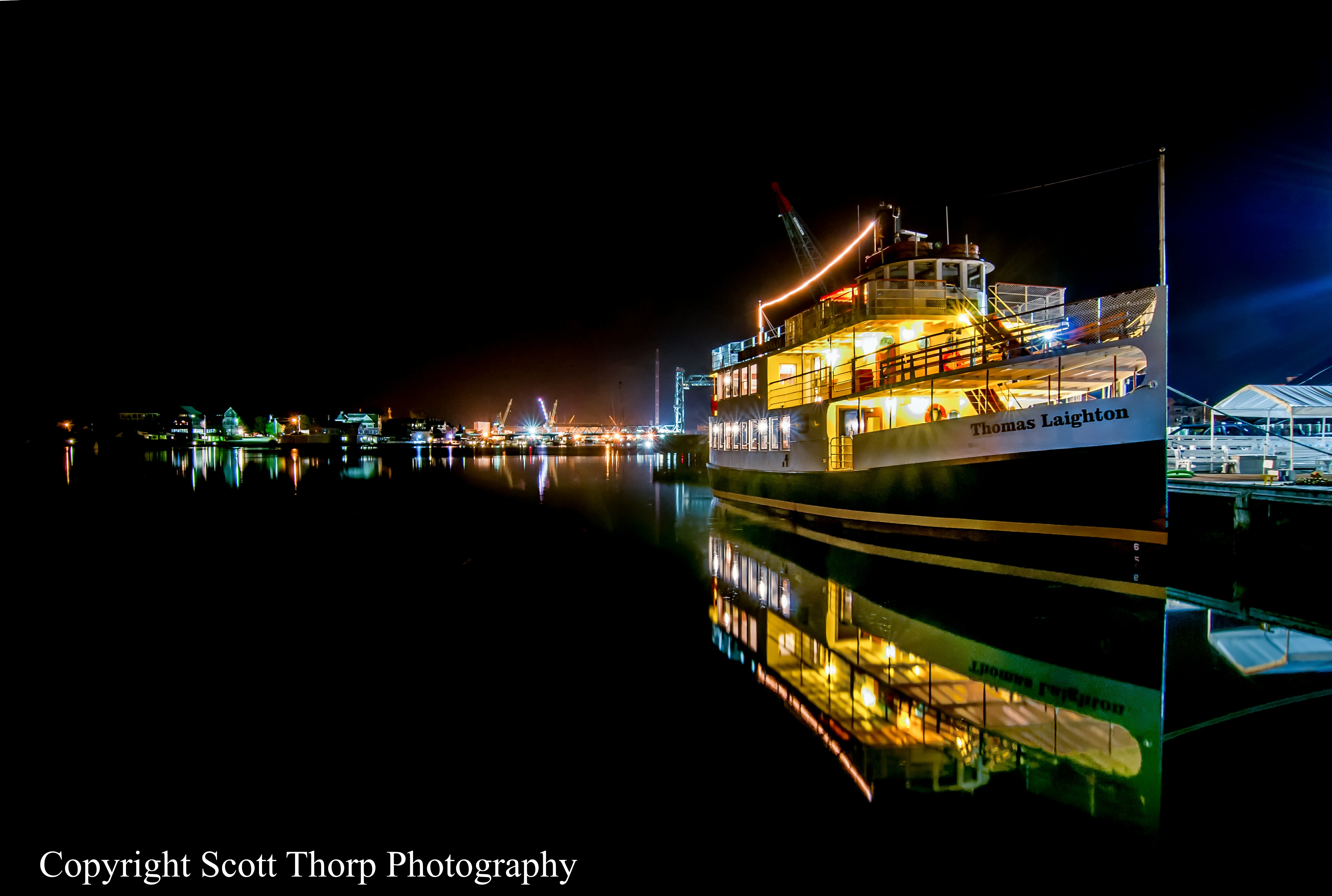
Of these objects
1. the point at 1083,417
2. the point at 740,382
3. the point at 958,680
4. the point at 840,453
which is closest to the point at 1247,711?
the point at 958,680

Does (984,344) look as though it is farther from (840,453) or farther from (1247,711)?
(1247,711)

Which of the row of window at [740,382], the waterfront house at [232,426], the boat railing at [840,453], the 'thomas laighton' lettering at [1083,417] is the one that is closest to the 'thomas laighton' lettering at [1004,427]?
the 'thomas laighton' lettering at [1083,417]

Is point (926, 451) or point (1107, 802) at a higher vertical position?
point (926, 451)

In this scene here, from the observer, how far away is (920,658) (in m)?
9.12

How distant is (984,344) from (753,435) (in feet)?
40.0

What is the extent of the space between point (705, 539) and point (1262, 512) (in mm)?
15285

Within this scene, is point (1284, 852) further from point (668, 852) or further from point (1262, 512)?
point (1262, 512)

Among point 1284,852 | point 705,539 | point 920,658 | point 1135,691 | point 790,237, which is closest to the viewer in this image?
point 1284,852

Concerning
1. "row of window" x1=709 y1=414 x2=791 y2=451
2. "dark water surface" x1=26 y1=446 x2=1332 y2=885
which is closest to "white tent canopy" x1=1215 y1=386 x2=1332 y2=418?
"dark water surface" x1=26 y1=446 x2=1332 y2=885

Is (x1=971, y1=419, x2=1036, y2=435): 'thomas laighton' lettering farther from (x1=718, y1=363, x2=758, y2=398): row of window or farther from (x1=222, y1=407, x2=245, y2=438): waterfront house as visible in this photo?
(x1=222, y1=407, x2=245, y2=438): waterfront house

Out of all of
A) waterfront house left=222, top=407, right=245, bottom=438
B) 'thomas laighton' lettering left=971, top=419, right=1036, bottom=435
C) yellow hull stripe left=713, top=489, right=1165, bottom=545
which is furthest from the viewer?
waterfront house left=222, top=407, right=245, bottom=438

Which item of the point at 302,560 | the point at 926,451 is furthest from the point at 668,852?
the point at 302,560

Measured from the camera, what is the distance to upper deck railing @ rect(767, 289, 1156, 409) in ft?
46.3

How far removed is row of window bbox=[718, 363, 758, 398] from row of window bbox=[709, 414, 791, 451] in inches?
53.7
